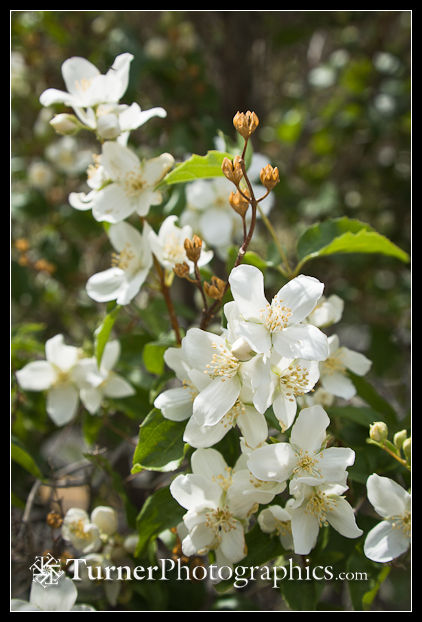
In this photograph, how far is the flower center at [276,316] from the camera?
823 mm

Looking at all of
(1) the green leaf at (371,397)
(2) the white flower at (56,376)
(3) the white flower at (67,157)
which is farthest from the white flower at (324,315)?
(3) the white flower at (67,157)

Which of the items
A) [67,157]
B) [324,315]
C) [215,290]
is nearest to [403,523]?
[324,315]

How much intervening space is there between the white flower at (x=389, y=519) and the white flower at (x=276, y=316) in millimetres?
275

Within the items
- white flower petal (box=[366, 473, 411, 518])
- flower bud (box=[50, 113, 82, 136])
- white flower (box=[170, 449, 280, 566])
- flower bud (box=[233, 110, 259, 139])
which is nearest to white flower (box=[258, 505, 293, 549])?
white flower (box=[170, 449, 280, 566])

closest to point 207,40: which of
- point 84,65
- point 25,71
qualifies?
point 25,71

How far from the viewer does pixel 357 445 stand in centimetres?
107

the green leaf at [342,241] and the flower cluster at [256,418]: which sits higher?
the green leaf at [342,241]

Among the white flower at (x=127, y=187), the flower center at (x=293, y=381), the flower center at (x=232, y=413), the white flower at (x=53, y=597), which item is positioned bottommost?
the white flower at (x=53, y=597)

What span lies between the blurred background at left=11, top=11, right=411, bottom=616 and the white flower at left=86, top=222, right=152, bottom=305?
0.75 meters

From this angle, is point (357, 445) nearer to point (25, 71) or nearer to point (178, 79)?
point (178, 79)

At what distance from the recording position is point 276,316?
32.6 inches

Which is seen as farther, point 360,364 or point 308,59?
point 308,59

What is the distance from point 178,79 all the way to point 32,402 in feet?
3.88

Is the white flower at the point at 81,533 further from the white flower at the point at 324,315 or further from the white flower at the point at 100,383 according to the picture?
the white flower at the point at 324,315
